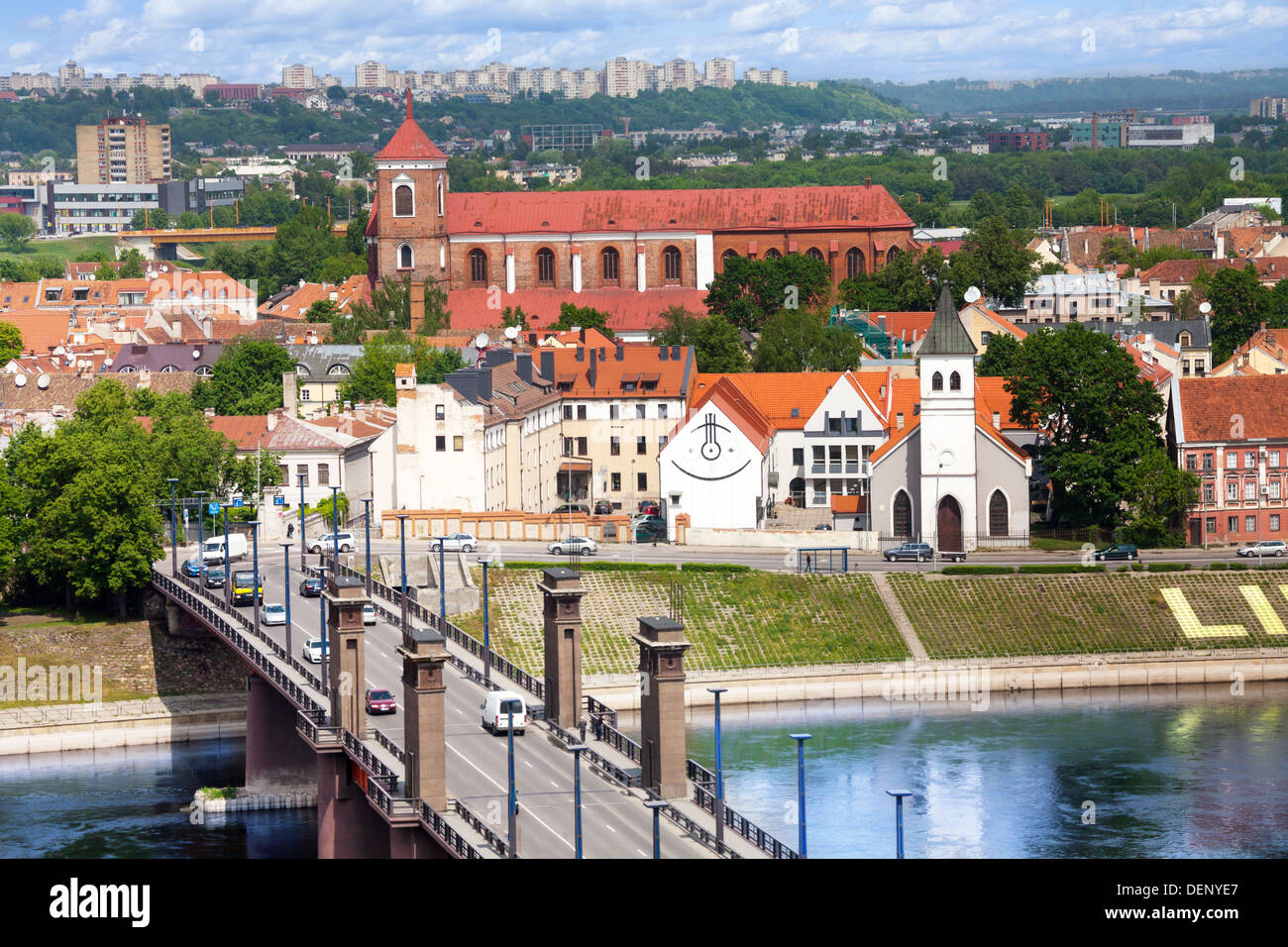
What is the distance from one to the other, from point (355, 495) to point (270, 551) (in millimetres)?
7877

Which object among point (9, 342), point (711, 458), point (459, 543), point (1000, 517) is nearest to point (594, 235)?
point (9, 342)

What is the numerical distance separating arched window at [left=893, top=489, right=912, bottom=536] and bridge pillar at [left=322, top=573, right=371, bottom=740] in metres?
34.2

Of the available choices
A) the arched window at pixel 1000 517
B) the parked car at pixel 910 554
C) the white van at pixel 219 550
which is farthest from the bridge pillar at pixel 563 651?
the arched window at pixel 1000 517

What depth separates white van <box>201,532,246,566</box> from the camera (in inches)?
2734

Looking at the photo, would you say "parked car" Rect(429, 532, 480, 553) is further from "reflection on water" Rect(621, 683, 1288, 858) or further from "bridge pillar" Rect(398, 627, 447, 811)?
"bridge pillar" Rect(398, 627, 447, 811)

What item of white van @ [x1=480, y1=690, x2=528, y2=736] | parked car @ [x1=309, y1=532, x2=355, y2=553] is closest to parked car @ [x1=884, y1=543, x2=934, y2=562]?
parked car @ [x1=309, y1=532, x2=355, y2=553]

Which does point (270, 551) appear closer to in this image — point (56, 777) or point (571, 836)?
point (56, 777)

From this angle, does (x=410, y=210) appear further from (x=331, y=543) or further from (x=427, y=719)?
(x=427, y=719)

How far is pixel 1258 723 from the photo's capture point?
200 ft

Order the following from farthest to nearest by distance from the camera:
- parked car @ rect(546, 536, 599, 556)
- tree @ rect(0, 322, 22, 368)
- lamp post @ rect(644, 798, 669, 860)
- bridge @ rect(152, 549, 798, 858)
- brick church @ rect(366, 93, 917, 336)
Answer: brick church @ rect(366, 93, 917, 336) → tree @ rect(0, 322, 22, 368) → parked car @ rect(546, 536, 599, 556) → bridge @ rect(152, 549, 798, 858) → lamp post @ rect(644, 798, 669, 860)

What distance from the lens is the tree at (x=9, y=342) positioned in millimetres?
115188

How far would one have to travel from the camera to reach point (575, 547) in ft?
241

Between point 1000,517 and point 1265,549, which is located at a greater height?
point 1000,517

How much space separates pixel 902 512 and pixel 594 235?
192ft
